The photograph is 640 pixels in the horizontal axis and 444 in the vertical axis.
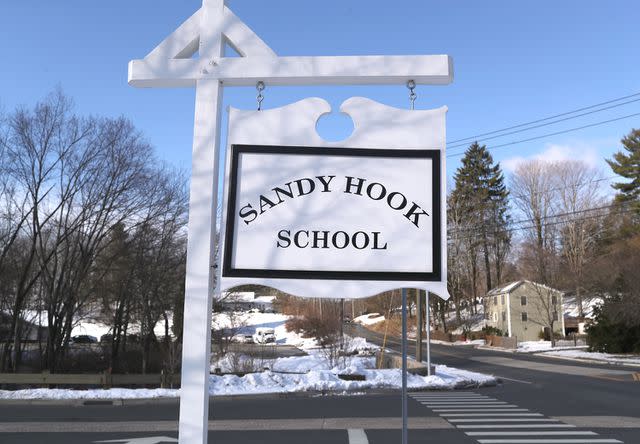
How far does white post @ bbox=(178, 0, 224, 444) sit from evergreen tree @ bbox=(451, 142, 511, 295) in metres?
59.5

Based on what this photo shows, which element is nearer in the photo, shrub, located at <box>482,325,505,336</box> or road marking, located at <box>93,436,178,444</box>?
road marking, located at <box>93,436,178,444</box>

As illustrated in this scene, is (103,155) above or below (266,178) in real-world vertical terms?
above

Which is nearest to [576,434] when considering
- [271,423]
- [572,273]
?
[271,423]

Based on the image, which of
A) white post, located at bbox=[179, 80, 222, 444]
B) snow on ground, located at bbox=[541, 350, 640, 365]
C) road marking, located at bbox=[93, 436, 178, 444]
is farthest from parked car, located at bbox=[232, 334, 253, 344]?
white post, located at bbox=[179, 80, 222, 444]

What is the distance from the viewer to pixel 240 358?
23.9m

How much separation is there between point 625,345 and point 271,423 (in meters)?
32.2

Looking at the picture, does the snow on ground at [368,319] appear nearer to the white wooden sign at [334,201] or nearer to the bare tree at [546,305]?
the bare tree at [546,305]

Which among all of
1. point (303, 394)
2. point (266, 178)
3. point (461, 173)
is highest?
point (461, 173)

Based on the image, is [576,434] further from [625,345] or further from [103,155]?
[625,345]

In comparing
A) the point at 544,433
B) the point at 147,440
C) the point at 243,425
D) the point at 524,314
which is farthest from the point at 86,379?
the point at 524,314

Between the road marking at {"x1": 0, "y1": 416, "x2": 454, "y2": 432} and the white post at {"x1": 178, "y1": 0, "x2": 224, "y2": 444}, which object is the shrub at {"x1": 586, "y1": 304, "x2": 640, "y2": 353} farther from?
the white post at {"x1": 178, "y1": 0, "x2": 224, "y2": 444}

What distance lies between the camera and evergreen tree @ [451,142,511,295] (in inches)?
2557

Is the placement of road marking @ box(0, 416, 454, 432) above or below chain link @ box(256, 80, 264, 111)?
below

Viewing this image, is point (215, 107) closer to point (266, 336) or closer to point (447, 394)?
point (447, 394)
